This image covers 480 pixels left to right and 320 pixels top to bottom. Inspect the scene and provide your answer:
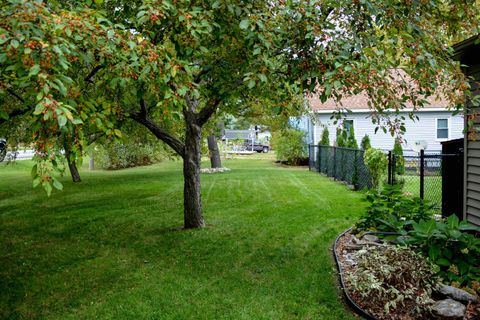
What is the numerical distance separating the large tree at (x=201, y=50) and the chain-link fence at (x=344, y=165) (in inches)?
247

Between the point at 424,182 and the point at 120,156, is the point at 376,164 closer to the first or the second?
A: the point at 424,182


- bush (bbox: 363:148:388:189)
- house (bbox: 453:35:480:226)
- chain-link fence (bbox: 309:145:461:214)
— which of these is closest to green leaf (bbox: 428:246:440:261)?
house (bbox: 453:35:480:226)

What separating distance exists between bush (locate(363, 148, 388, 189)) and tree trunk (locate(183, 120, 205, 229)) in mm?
5237

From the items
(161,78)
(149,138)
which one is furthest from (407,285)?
(149,138)

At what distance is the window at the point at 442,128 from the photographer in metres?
19.5

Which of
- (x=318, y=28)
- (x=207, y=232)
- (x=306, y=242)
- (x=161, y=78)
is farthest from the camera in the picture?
(x=207, y=232)

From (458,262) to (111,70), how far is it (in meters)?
3.86

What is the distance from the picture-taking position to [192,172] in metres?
7.22

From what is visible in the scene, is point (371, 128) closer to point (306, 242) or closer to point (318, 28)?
point (306, 242)

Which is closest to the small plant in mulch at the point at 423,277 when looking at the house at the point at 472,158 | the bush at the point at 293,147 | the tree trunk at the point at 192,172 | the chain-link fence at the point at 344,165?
the house at the point at 472,158

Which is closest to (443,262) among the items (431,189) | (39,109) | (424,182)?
(39,109)

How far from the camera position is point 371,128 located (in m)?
20.3

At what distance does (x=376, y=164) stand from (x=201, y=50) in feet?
23.9

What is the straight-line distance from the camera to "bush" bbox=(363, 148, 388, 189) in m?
10.2
